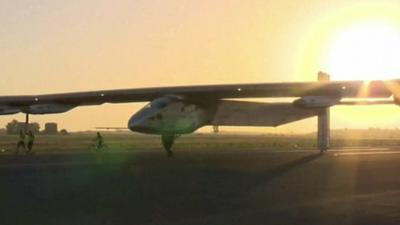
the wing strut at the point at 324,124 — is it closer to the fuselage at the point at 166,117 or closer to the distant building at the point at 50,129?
the fuselage at the point at 166,117

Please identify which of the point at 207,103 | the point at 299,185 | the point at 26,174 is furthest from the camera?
the point at 207,103

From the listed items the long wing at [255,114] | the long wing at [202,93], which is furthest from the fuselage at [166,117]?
the long wing at [255,114]

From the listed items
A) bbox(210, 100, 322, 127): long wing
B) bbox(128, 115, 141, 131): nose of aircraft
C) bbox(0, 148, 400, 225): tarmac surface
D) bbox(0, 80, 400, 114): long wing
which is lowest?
bbox(0, 148, 400, 225): tarmac surface

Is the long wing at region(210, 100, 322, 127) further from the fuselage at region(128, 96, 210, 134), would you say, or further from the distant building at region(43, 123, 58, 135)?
the distant building at region(43, 123, 58, 135)

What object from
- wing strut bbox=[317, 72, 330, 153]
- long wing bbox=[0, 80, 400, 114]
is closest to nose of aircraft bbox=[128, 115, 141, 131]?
long wing bbox=[0, 80, 400, 114]

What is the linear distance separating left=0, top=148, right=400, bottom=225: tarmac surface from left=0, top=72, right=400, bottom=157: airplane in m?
9.44

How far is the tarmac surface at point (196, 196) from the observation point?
12508 millimetres

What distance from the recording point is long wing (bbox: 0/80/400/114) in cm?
3697

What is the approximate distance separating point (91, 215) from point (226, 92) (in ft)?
87.7

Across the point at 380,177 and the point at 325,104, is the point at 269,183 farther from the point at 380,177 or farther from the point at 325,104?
the point at 325,104

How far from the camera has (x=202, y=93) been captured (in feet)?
125

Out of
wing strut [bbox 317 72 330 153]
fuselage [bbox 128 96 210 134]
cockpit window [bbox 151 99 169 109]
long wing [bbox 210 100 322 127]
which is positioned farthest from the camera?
wing strut [bbox 317 72 330 153]

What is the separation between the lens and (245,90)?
1555 inches

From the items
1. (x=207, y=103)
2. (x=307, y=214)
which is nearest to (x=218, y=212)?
(x=307, y=214)
